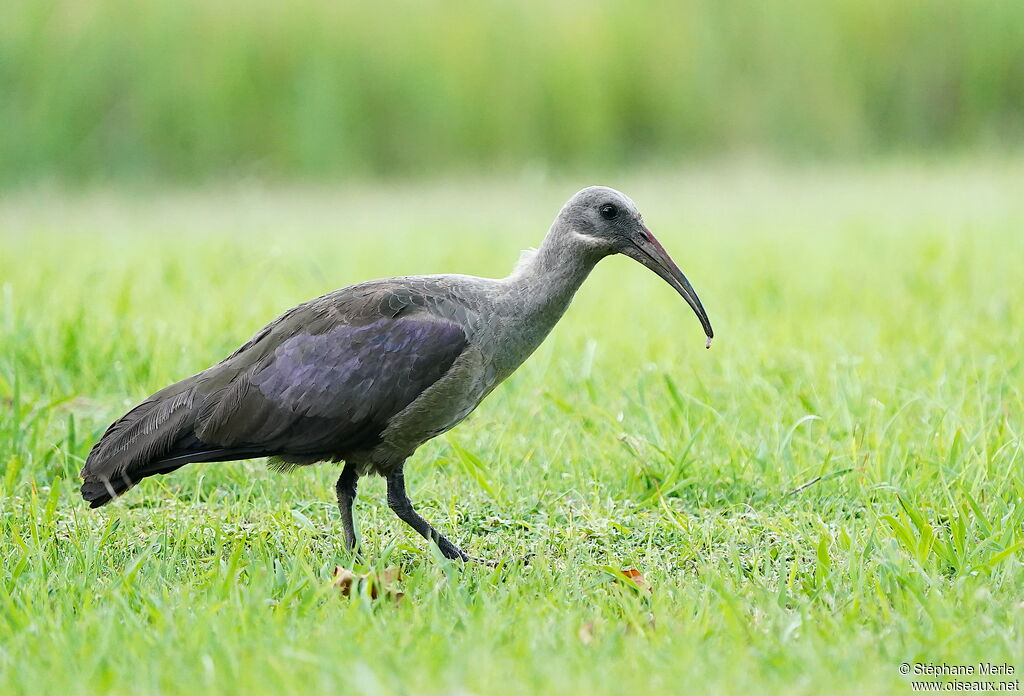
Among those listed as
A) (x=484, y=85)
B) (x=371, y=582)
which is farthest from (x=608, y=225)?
(x=484, y=85)

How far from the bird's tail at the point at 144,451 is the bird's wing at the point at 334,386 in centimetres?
5

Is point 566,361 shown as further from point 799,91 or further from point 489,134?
point 799,91

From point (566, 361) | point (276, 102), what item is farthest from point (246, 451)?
point (276, 102)

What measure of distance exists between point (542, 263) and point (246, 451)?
1138 millimetres

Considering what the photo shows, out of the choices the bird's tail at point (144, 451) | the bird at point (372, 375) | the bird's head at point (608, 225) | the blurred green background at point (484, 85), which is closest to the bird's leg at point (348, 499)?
the bird at point (372, 375)

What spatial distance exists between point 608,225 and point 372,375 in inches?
36.3

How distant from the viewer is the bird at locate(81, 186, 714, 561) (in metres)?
3.91

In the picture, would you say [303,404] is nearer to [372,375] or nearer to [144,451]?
[372,375]

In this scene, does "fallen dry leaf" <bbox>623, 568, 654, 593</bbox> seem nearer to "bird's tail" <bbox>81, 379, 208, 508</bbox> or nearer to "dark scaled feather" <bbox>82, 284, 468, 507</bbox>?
"dark scaled feather" <bbox>82, 284, 468, 507</bbox>

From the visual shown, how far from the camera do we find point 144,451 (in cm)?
391

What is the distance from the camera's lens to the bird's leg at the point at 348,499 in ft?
13.3

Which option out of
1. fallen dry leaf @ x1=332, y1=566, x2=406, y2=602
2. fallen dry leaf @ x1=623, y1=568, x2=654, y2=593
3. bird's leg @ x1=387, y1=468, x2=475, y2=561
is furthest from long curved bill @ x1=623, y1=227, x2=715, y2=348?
fallen dry leaf @ x1=332, y1=566, x2=406, y2=602

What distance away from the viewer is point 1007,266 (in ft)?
24.3

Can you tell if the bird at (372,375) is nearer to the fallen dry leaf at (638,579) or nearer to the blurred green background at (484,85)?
the fallen dry leaf at (638,579)
